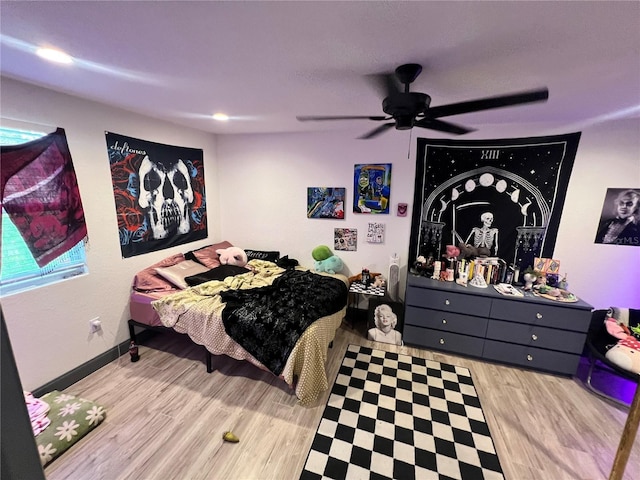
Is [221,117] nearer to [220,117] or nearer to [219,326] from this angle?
[220,117]

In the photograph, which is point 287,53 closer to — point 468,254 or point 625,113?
point 468,254

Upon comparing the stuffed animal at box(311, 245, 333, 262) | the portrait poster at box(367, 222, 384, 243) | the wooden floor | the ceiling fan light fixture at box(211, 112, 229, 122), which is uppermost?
the ceiling fan light fixture at box(211, 112, 229, 122)

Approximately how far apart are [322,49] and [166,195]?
244cm

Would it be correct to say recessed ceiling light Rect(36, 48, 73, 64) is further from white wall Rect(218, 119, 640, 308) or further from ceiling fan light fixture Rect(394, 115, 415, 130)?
white wall Rect(218, 119, 640, 308)

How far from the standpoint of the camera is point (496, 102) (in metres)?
1.50

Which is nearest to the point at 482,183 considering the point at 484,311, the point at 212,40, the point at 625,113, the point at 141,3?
the point at 625,113

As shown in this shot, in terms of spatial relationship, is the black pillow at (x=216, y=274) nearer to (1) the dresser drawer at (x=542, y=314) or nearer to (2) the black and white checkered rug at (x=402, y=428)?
(2) the black and white checkered rug at (x=402, y=428)

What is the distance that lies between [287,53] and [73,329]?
106 inches

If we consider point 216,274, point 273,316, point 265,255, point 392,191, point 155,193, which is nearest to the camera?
point 273,316

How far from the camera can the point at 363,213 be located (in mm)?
3432

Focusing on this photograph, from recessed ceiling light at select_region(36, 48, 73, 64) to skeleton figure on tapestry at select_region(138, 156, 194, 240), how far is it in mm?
1263

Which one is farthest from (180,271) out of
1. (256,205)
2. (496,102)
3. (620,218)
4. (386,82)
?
(620,218)

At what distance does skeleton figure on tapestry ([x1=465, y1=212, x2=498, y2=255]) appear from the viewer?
303cm

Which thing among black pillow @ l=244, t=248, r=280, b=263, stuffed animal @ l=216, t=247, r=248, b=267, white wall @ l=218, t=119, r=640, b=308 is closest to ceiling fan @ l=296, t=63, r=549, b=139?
white wall @ l=218, t=119, r=640, b=308
